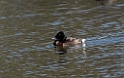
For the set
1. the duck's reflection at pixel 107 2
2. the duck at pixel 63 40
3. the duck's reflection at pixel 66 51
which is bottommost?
the duck's reflection at pixel 66 51

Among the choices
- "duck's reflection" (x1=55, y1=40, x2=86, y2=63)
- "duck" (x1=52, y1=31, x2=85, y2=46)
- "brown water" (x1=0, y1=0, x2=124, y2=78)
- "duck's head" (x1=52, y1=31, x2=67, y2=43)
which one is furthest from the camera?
"duck's head" (x1=52, y1=31, x2=67, y2=43)

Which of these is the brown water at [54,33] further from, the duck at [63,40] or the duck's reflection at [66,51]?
the duck at [63,40]

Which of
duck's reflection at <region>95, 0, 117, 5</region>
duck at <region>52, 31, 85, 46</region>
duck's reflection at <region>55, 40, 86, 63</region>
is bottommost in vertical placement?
duck's reflection at <region>55, 40, 86, 63</region>

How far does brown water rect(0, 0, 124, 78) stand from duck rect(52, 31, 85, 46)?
0.21 metres

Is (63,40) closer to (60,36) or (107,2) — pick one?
(60,36)

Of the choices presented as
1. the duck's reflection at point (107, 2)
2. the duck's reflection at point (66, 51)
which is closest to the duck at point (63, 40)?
the duck's reflection at point (66, 51)

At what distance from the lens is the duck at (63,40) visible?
20.5 metres

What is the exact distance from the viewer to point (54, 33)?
71.2 ft

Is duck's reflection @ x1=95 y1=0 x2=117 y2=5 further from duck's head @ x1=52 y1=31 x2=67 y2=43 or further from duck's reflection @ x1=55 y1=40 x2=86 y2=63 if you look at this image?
duck's reflection @ x1=55 y1=40 x2=86 y2=63

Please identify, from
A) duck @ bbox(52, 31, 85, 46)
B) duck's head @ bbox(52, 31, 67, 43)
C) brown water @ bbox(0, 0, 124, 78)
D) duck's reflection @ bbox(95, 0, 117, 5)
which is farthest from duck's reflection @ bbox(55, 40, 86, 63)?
duck's reflection @ bbox(95, 0, 117, 5)

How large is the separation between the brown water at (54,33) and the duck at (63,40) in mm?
206

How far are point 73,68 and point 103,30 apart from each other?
4.77 metres

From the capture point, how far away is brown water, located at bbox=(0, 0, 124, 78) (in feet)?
55.6

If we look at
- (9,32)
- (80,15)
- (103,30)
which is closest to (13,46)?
(9,32)
